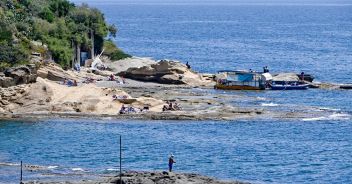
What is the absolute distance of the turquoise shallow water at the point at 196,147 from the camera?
67.3m

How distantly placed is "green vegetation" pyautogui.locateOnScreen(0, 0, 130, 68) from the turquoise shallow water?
15911 mm

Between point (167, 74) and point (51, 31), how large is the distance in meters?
13.7

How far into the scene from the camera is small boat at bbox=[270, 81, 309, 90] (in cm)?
11031

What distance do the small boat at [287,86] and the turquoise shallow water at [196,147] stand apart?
22457 millimetres

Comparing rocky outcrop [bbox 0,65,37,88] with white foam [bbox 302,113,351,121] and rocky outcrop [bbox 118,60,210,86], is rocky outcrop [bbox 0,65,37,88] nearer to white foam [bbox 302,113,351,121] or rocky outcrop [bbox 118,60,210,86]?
rocky outcrop [bbox 118,60,210,86]

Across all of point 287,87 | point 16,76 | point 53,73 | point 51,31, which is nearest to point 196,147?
point 16,76

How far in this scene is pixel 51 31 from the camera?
377ft

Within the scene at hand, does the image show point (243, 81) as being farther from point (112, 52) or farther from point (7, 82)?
point (7, 82)

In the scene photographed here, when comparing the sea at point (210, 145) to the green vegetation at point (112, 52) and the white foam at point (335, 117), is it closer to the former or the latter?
the white foam at point (335, 117)

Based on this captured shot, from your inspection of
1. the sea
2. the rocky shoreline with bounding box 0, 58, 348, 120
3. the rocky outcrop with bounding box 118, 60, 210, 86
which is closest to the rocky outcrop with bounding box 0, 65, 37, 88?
the rocky shoreline with bounding box 0, 58, 348, 120

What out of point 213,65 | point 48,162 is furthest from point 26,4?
point 48,162

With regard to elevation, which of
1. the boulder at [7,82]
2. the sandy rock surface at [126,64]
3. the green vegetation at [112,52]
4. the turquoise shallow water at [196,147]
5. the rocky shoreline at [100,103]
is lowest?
the turquoise shallow water at [196,147]

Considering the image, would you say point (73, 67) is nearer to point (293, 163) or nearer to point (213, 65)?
point (213, 65)

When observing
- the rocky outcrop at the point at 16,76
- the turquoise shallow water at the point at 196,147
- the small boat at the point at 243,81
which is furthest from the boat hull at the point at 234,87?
the rocky outcrop at the point at 16,76
